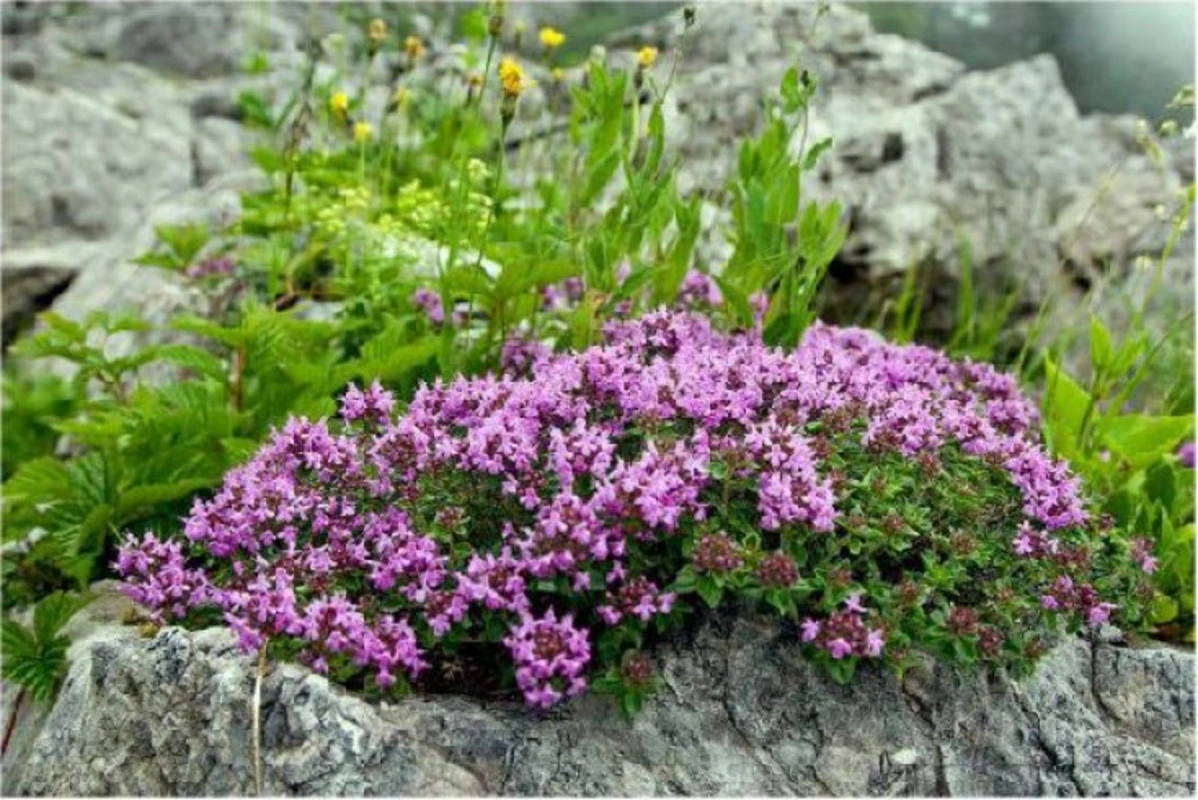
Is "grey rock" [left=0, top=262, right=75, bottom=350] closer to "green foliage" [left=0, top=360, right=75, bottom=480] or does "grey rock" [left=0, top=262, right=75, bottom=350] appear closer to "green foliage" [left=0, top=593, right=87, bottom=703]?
"green foliage" [left=0, top=360, right=75, bottom=480]

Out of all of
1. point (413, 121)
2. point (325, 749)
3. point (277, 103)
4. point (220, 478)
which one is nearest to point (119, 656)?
point (325, 749)

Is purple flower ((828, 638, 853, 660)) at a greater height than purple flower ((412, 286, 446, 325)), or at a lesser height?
greater

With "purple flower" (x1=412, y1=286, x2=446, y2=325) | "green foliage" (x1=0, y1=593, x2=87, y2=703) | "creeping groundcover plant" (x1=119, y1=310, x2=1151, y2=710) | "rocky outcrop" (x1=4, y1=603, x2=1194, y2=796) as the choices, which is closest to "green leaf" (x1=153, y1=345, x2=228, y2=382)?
"purple flower" (x1=412, y1=286, x2=446, y2=325)

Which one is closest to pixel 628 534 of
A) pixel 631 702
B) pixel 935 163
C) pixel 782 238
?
pixel 631 702

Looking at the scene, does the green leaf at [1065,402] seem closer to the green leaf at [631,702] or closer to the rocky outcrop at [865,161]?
the rocky outcrop at [865,161]

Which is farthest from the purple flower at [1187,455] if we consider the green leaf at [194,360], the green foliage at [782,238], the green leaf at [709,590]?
the green leaf at [194,360]

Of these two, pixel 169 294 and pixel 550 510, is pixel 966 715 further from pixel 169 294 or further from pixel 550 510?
pixel 169 294

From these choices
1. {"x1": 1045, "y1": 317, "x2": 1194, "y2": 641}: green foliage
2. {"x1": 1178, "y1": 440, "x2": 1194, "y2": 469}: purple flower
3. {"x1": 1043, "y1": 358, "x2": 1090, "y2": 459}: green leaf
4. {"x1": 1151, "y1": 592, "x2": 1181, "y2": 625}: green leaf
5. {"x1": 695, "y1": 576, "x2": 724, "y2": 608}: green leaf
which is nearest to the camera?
{"x1": 695, "y1": 576, "x2": 724, "y2": 608}: green leaf
